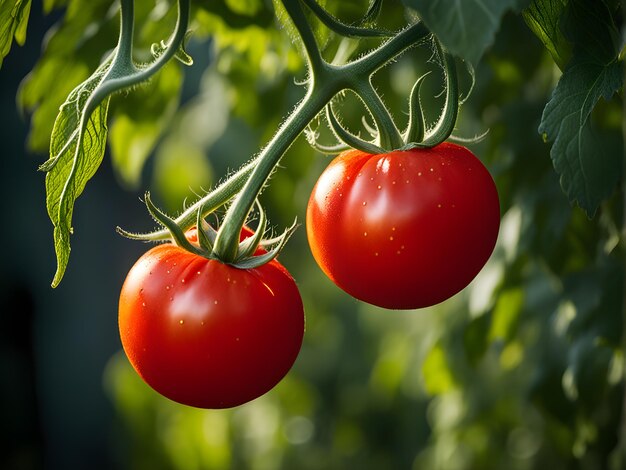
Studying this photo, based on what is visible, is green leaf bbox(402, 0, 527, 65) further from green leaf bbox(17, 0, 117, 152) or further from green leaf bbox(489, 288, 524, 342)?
green leaf bbox(489, 288, 524, 342)

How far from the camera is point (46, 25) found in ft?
11.8

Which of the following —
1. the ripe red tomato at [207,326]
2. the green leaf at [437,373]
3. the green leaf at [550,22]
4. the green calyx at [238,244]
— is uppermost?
the green leaf at [550,22]

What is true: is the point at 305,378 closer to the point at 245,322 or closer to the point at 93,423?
the point at 93,423

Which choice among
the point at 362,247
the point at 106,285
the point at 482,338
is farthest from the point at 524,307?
the point at 106,285

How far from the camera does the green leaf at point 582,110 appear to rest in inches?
25.5

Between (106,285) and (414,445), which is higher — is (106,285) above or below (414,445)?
above

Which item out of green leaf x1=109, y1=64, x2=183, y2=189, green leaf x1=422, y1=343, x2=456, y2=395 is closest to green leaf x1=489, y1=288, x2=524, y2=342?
green leaf x1=422, y1=343, x2=456, y2=395

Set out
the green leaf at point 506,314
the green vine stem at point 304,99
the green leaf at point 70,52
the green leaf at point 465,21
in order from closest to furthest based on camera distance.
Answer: the green leaf at point 465,21, the green vine stem at point 304,99, the green leaf at point 70,52, the green leaf at point 506,314

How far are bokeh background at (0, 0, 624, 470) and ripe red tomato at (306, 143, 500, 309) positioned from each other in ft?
0.89

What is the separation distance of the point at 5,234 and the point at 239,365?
10.2 feet

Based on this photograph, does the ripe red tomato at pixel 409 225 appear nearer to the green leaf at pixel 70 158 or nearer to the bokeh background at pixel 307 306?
A: the green leaf at pixel 70 158

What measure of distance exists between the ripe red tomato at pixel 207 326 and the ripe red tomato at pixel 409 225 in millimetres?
53

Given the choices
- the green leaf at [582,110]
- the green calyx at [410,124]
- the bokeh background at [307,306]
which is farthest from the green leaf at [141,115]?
the green leaf at [582,110]

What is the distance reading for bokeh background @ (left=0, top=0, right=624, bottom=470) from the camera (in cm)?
112
